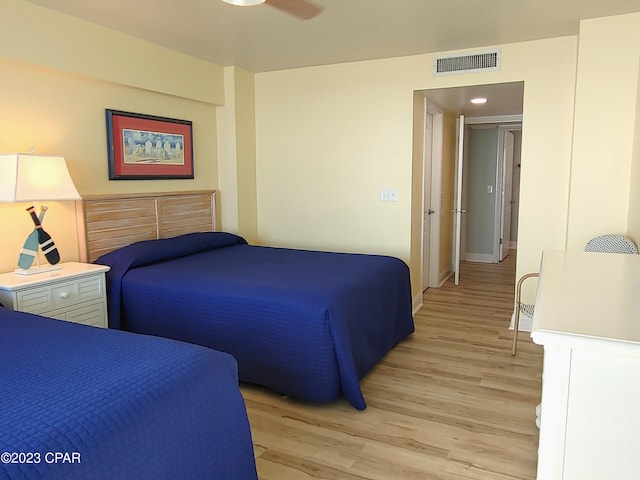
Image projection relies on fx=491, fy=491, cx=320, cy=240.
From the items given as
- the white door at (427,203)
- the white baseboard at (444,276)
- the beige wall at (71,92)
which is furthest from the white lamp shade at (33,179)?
the white baseboard at (444,276)

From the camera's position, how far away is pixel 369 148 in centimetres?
440

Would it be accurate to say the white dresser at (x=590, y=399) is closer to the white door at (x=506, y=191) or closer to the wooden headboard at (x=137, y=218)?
the wooden headboard at (x=137, y=218)

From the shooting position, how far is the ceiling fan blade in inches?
99.0

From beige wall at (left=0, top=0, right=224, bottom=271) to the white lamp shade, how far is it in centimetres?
35

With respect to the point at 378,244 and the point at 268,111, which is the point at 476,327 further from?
the point at 268,111

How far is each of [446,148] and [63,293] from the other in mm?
4297

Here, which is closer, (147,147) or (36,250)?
(36,250)

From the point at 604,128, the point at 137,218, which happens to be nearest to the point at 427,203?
the point at 604,128

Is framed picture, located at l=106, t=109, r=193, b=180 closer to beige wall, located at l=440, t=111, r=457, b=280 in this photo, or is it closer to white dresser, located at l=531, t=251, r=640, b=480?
beige wall, located at l=440, t=111, r=457, b=280

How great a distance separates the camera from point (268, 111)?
15.7 ft

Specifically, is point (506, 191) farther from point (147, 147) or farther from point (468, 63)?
point (147, 147)

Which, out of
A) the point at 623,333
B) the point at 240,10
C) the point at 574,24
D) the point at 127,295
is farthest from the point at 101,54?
the point at 623,333

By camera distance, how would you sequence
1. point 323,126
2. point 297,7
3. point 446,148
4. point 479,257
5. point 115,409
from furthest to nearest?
point 479,257
point 446,148
point 323,126
point 297,7
point 115,409

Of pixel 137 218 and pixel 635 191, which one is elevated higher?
pixel 635 191
